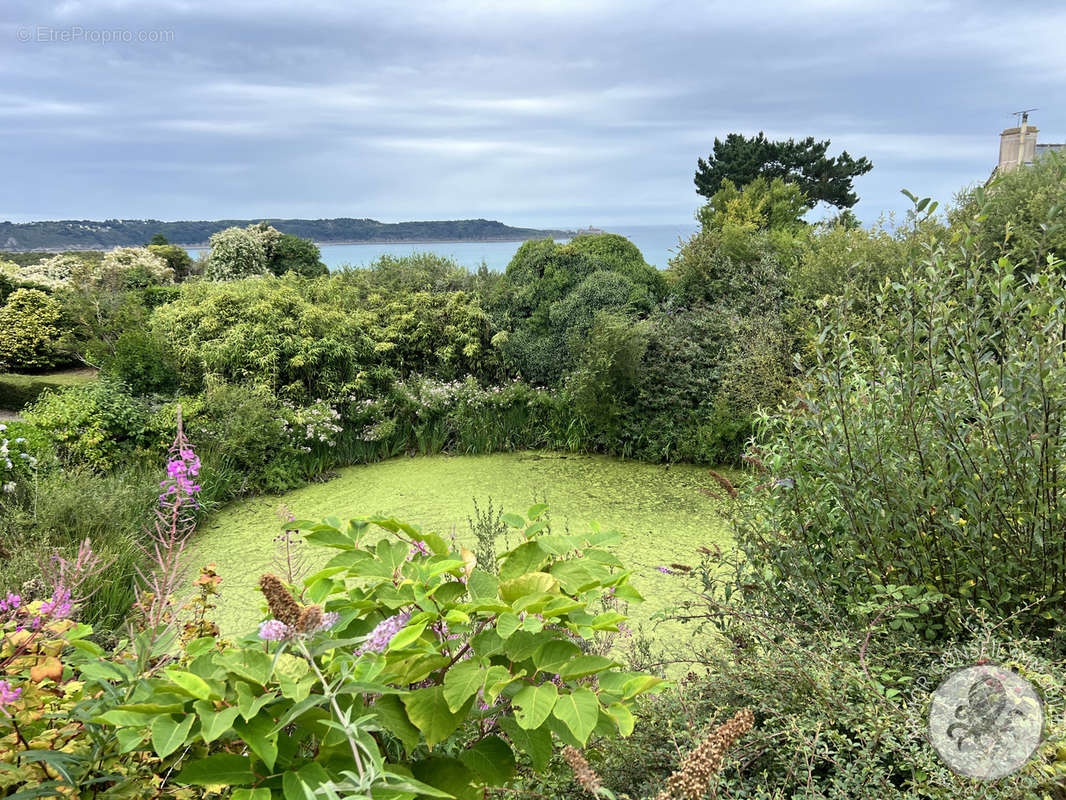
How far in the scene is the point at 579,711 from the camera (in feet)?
3.73

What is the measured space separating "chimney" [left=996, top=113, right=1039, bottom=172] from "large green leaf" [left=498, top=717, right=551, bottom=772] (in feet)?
73.0

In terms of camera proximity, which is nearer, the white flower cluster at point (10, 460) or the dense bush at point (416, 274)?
the white flower cluster at point (10, 460)

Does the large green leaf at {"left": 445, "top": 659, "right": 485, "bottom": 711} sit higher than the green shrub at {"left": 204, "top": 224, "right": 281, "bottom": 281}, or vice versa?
the green shrub at {"left": 204, "top": 224, "right": 281, "bottom": 281}

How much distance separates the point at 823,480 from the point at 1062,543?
2.35ft

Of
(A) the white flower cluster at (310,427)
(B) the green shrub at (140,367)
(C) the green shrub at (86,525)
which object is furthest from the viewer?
(A) the white flower cluster at (310,427)

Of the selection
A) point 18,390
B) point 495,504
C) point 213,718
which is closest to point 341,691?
point 213,718

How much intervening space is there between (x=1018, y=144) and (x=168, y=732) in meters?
24.1

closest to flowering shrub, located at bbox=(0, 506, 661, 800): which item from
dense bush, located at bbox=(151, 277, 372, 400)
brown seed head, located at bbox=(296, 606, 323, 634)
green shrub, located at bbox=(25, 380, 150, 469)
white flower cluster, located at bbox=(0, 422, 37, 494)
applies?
brown seed head, located at bbox=(296, 606, 323, 634)

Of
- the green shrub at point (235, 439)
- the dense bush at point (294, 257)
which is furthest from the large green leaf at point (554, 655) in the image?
the dense bush at point (294, 257)

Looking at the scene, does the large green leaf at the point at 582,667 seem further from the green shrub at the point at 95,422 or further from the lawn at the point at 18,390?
the lawn at the point at 18,390

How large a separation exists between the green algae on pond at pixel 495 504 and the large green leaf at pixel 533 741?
239 centimetres

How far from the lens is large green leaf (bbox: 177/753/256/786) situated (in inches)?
40.2

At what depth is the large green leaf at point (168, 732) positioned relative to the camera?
97cm

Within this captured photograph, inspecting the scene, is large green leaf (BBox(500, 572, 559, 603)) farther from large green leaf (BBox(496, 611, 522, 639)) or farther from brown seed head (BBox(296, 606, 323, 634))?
brown seed head (BBox(296, 606, 323, 634))
